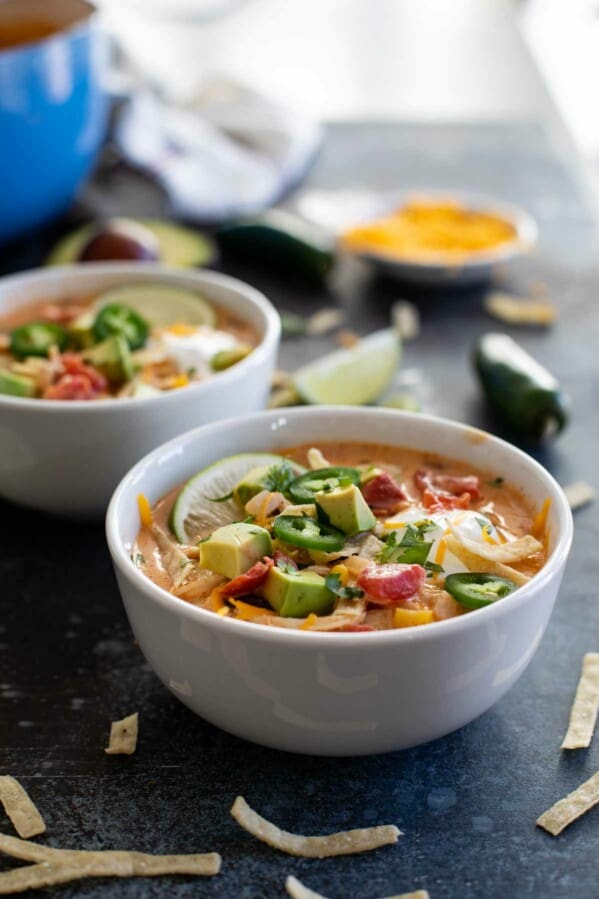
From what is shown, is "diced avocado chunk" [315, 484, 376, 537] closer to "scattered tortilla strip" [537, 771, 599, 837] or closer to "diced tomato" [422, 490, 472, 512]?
"diced tomato" [422, 490, 472, 512]

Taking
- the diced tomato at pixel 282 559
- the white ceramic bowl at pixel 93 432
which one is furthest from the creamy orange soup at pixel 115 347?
the diced tomato at pixel 282 559

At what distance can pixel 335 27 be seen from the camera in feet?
29.8

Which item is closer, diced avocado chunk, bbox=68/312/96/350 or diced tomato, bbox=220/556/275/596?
diced tomato, bbox=220/556/275/596

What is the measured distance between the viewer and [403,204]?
4.24 m

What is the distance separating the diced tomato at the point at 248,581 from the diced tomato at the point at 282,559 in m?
0.03

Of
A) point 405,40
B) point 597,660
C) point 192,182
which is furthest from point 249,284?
point 405,40

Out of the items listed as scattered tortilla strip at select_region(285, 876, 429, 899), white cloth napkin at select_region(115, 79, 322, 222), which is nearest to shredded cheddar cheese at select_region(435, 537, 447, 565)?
scattered tortilla strip at select_region(285, 876, 429, 899)

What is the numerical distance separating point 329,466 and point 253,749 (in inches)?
21.9

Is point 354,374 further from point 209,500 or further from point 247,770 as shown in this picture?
point 247,770

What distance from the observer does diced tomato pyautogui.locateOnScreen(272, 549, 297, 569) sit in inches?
77.9

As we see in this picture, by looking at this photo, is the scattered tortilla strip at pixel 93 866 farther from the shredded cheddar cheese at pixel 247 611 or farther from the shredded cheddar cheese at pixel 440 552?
the shredded cheddar cheese at pixel 440 552

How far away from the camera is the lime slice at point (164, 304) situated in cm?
304

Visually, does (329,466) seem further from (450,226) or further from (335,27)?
(335,27)

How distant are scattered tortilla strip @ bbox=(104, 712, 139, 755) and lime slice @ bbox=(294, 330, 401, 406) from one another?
3.68 feet
